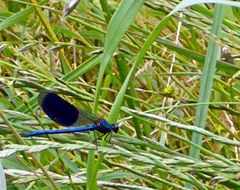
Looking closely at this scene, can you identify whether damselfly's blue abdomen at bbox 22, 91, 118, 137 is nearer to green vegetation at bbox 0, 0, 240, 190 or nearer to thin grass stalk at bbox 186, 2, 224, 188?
green vegetation at bbox 0, 0, 240, 190

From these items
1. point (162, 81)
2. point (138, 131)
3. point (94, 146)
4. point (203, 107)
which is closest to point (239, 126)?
point (162, 81)

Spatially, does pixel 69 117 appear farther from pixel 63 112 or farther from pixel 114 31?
pixel 114 31

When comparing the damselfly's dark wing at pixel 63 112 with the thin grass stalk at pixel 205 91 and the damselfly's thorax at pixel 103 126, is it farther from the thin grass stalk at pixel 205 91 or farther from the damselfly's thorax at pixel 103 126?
the thin grass stalk at pixel 205 91

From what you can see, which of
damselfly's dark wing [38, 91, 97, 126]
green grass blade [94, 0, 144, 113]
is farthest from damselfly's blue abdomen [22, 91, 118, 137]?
green grass blade [94, 0, 144, 113]

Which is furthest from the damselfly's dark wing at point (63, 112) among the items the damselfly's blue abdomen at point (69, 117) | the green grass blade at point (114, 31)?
the green grass blade at point (114, 31)

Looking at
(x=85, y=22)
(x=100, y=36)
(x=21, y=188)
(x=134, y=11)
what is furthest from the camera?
(x=100, y=36)

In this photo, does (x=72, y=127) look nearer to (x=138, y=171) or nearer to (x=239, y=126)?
(x=138, y=171)
